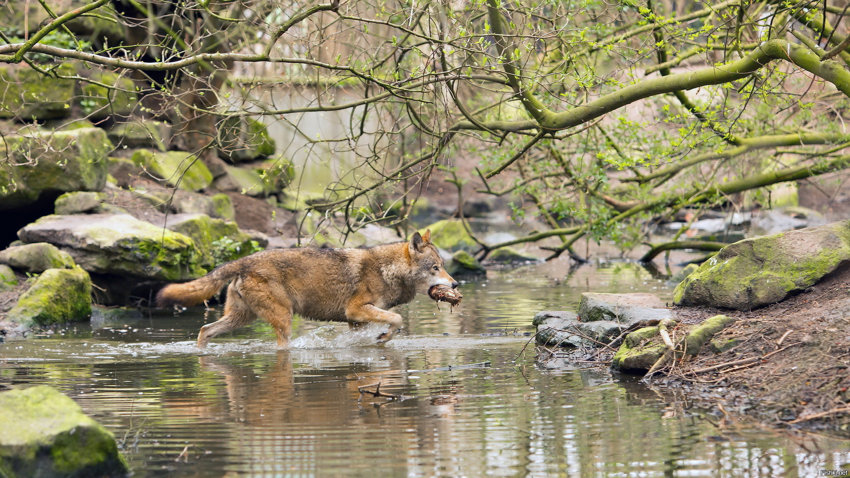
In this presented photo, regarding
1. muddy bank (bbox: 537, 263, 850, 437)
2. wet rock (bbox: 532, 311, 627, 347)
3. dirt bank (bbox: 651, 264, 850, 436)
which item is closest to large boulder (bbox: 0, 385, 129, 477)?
muddy bank (bbox: 537, 263, 850, 437)

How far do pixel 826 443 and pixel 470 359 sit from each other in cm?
473

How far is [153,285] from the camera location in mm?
15711

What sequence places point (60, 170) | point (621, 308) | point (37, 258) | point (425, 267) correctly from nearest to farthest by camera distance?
point (621, 308) → point (425, 267) → point (37, 258) → point (60, 170)

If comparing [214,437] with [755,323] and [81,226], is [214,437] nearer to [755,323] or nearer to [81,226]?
[755,323]

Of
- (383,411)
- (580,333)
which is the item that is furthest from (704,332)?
(383,411)

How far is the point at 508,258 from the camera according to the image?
2494 cm

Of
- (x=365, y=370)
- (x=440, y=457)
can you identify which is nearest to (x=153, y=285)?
(x=365, y=370)

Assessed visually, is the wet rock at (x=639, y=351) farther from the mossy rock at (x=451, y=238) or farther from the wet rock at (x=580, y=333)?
the mossy rock at (x=451, y=238)

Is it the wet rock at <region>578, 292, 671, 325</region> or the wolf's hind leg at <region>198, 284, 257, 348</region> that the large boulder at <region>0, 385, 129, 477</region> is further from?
the wet rock at <region>578, 292, 671, 325</region>

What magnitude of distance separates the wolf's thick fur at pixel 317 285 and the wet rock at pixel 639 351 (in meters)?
3.26

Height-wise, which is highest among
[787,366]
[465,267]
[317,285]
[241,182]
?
[241,182]

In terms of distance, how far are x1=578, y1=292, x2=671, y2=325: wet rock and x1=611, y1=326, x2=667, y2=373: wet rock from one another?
24.1 inches

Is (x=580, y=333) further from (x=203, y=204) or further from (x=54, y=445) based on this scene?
(x=203, y=204)

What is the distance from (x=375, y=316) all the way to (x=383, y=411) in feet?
14.2
